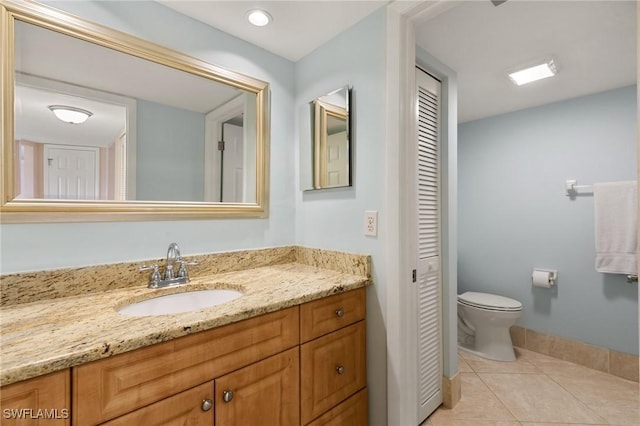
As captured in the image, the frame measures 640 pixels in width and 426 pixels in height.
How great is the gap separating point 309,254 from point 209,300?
62cm

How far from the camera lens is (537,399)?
73.2 inches

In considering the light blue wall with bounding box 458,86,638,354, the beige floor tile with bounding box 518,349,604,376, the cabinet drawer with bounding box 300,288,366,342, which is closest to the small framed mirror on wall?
the cabinet drawer with bounding box 300,288,366,342

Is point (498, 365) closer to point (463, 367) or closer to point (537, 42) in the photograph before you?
point (463, 367)

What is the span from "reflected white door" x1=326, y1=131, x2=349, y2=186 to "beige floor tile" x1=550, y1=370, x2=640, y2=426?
210 centimetres

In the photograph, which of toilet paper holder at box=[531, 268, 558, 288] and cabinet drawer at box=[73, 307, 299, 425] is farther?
toilet paper holder at box=[531, 268, 558, 288]

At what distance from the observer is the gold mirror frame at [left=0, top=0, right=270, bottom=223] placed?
100 centimetres

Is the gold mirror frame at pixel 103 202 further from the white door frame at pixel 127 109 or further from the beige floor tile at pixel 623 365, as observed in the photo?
the beige floor tile at pixel 623 365

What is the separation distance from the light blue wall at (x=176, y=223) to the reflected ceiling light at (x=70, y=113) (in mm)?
376

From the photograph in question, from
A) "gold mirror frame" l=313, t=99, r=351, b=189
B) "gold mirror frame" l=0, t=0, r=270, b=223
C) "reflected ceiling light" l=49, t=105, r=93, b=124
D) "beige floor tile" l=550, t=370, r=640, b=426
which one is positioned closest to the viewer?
"gold mirror frame" l=0, t=0, r=270, b=223

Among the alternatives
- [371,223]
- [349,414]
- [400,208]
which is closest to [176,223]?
[371,223]

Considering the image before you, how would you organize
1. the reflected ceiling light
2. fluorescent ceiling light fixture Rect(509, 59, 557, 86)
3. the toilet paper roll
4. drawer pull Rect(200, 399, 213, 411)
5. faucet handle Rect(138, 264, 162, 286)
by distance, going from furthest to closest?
the toilet paper roll → fluorescent ceiling light fixture Rect(509, 59, 557, 86) → faucet handle Rect(138, 264, 162, 286) → the reflected ceiling light → drawer pull Rect(200, 399, 213, 411)

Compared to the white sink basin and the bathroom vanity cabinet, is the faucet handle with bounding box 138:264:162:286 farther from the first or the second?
the bathroom vanity cabinet

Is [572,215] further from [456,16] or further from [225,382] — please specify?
[225,382]

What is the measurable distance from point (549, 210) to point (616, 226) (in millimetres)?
437
